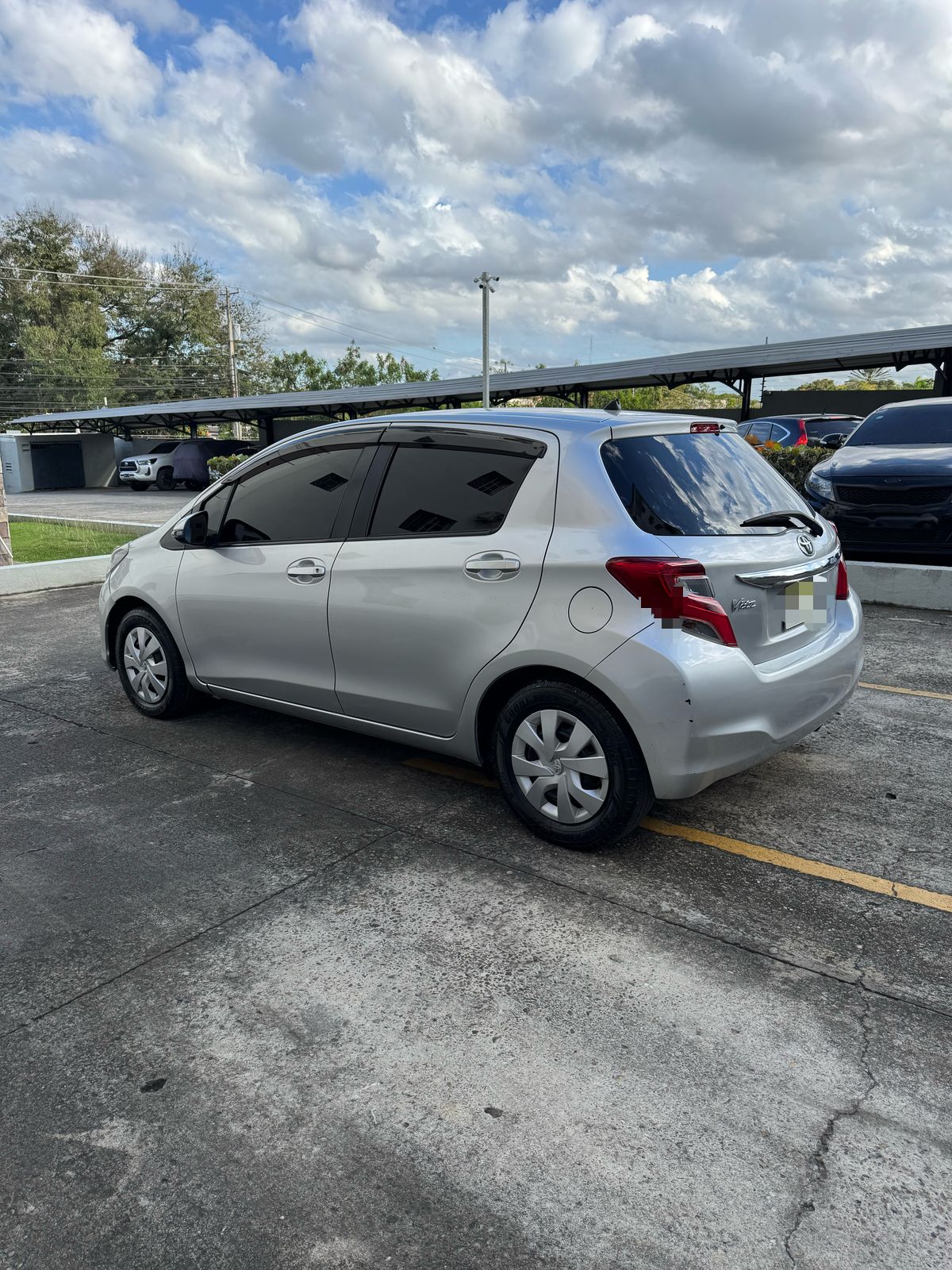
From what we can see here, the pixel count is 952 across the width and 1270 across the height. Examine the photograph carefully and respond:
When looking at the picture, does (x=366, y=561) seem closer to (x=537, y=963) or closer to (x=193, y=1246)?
(x=537, y=963)

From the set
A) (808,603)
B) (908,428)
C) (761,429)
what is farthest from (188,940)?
(761,429)

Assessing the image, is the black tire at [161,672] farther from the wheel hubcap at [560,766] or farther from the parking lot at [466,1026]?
the wheel hubcap at [560,766]

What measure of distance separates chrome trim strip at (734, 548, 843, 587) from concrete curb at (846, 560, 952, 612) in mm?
5040

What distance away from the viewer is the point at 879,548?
29.4ft

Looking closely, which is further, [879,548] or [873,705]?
[879,548]

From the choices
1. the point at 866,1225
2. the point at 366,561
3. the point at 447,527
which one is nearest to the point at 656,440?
the point at 447,527

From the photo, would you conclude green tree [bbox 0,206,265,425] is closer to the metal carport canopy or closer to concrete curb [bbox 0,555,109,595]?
the metal carport canopy

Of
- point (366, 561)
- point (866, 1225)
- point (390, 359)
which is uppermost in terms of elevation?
point (390, 359)

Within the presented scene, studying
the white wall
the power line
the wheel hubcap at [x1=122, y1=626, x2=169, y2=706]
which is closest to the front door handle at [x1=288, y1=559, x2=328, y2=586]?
the wheel hubcap at [x1=122, y1=626, x2=169, y2=706]

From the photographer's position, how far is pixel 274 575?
15.1 feet

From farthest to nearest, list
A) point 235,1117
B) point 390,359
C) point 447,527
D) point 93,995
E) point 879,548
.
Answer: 1. point 390,359
2. point 879,548
3. point 447,527
4. point 93,995
5. point 235,1117

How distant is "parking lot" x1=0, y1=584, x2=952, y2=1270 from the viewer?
203cm

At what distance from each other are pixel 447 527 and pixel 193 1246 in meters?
2.74

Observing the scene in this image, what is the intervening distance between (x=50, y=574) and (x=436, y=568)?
7950 mm
